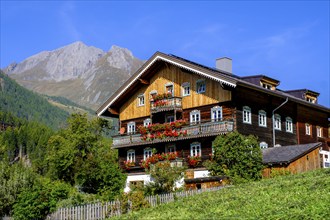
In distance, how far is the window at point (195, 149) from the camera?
1686 inches

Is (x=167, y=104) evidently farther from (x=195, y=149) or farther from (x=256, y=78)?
(x=256, y=78)

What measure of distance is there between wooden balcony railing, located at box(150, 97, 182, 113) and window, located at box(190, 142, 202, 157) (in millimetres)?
3658

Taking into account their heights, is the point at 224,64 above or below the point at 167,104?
above

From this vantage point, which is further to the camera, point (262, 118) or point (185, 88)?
point (185, 88)

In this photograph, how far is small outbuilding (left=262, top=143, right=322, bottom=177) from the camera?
3719cm

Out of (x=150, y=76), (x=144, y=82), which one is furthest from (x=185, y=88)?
(x=144, y=82)

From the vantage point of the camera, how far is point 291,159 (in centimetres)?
3691

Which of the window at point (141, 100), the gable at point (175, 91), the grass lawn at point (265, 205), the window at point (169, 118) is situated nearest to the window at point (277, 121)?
the gable at point (175, 91)

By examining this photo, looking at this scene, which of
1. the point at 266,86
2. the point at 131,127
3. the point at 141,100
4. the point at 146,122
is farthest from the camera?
the point at 131,127

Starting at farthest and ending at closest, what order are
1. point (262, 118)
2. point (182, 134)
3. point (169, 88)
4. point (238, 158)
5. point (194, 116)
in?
1. point (169, 88)
2. point (262, 118)
3. point (194, 116)
4. point (182, 134)
5. point (238, 158)

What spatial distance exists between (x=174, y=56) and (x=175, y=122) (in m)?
5.87

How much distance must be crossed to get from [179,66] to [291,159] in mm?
12741

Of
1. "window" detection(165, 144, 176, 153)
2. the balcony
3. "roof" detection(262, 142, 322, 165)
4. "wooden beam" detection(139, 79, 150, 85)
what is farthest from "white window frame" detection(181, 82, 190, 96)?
"roof" detection(262, 142, 322, 165)

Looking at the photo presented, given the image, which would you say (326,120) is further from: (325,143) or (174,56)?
(174,56)
